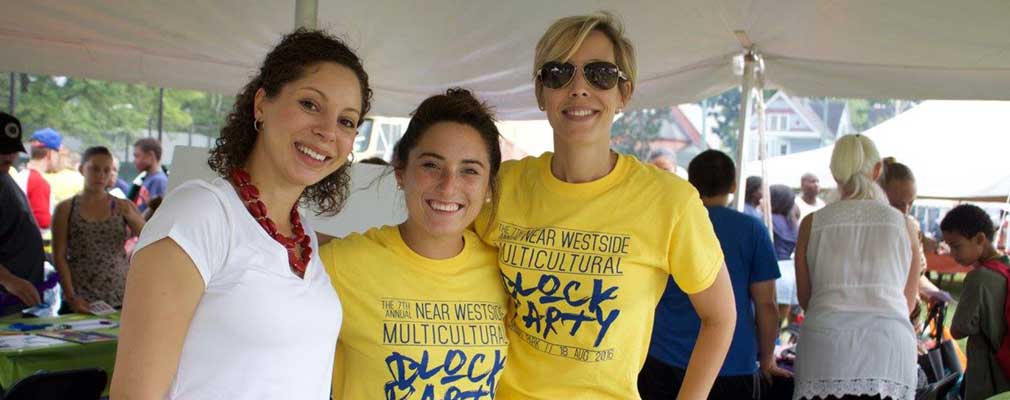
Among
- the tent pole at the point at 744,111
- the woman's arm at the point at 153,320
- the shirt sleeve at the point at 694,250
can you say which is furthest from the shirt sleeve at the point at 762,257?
the woman's arm at the point at 153,320

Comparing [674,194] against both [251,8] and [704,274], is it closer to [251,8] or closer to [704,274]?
[704,274]

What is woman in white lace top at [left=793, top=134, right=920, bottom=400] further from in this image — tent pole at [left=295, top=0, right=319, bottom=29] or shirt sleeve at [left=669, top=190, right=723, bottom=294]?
tent pole at [left=295, top=0, right=319, bottom=29]

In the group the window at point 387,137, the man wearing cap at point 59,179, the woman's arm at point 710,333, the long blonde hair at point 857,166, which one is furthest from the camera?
the window at point 387,137

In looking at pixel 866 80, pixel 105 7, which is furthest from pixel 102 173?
pixel 866 80

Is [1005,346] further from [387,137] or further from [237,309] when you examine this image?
[387,137]

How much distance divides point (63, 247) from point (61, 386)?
2.36m

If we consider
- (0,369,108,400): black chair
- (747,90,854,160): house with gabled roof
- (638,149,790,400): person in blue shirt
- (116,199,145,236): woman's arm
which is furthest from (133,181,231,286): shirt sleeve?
(747,90,854,160): house with gabled roof

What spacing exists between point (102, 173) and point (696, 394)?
14.0ft

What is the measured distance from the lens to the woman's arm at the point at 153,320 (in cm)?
129

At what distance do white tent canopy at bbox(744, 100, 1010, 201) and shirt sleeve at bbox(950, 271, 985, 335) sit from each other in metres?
8.88

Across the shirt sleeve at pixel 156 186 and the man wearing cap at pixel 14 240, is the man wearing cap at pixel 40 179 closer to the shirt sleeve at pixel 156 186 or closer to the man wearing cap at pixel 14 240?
the shirt sleeve at pixel 156 186

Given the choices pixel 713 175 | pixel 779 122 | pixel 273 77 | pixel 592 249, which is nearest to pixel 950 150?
pixel 713 175

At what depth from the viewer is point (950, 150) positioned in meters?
12.8

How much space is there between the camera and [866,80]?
4988 mm
